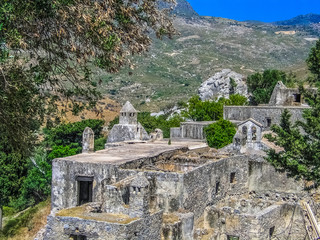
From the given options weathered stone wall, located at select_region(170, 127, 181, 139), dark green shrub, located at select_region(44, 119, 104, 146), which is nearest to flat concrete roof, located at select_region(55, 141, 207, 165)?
weathered stone wall, located at select_region(170, 127, 181, 139)

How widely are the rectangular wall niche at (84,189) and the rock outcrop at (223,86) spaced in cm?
4269

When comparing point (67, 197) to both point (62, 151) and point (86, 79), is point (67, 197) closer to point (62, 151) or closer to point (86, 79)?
point (86, 79)

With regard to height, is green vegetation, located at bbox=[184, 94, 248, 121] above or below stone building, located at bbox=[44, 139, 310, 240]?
above

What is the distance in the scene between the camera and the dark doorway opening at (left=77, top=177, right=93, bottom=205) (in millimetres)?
20002

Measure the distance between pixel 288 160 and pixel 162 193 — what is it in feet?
15.6

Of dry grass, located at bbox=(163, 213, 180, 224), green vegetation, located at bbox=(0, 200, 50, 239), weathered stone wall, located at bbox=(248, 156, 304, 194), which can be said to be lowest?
green vegetation, located at bbox=(0, 200, 50, 239)

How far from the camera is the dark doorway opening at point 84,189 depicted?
20.0 meters

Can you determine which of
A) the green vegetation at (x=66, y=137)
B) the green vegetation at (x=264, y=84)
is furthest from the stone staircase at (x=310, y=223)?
the green vegetation at (x=264, y=84)

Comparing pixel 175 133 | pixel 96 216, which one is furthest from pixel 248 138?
pixel 96 216

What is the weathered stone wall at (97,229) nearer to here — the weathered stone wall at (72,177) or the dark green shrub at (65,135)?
the weathered stone wall at (72,177)

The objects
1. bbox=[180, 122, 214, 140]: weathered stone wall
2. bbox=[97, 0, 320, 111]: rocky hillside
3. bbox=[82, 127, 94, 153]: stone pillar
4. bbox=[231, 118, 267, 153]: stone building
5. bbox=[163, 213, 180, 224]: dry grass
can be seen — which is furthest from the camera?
bbox=[97, 0, 320, 111]: rocky hillside

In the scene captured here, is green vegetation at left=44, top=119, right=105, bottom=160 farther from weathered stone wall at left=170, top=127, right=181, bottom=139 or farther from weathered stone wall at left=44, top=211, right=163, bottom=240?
weathered stone wall at left=44, top=211, right=163, bottom=240

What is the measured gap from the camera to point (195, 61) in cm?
11000

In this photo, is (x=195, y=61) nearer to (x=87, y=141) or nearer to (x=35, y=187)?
(x=35, y=187)
